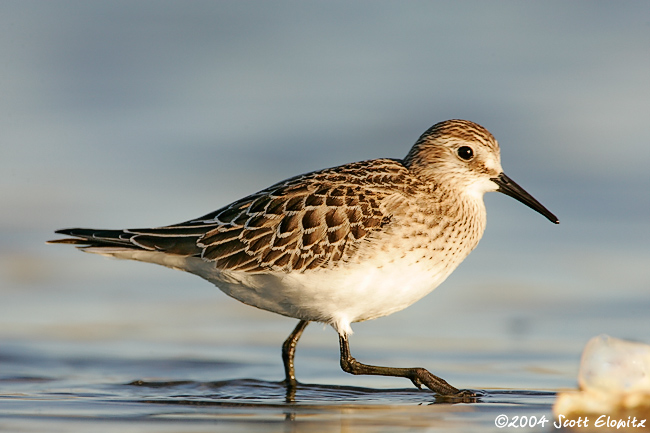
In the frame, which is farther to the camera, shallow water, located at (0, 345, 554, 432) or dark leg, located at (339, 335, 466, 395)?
dark leg, located at (339, 335, 466, 395)

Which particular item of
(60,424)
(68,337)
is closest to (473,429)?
(60,424)

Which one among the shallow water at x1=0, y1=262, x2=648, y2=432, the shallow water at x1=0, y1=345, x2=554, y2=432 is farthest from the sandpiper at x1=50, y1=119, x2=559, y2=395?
the shallow water at x1=0, y1=262, x2=648, y2=432

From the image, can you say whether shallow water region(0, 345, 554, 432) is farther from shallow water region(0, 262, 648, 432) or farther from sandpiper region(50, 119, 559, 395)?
sandpiper region(50, 119, 559, 395)

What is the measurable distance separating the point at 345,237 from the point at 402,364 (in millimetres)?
1529

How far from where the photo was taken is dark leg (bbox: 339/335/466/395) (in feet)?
23.9

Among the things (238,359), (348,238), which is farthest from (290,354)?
(348,238)

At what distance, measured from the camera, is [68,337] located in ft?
29.6

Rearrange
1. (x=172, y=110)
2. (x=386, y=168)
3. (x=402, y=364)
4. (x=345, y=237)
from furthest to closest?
(x=172, y=110), (x=402, y=364), (x=386, y=168), (x=345, y=237)

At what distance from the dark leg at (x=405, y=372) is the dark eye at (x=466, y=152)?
5.31 ft

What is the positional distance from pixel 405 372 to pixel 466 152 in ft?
5.66

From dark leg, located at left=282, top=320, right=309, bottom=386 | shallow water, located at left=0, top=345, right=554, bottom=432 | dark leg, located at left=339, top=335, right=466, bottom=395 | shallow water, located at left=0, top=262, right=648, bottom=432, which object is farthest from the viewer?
dark leg, located at left=282, top=320, right=309, bottom=386

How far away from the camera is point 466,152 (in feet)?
26.1

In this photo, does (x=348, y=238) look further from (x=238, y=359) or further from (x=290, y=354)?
(x=238, y=359)

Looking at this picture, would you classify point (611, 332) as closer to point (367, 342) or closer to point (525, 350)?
point (525, 350)
